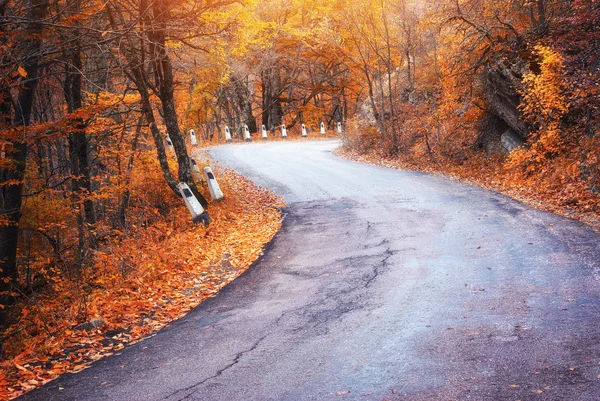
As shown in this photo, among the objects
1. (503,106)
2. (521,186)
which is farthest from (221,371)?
(503,106)

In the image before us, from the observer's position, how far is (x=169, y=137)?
53.5 ft

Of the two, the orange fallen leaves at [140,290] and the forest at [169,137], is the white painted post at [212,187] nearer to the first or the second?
→ the forest at [169,137]

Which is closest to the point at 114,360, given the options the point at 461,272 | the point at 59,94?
the point at 461,272

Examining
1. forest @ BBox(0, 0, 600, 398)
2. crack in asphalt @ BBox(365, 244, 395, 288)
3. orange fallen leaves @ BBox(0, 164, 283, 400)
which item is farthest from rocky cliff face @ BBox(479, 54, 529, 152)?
crack in asphalt @ BBox(365, 244, 395, 288)

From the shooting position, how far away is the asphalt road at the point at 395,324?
454 cm

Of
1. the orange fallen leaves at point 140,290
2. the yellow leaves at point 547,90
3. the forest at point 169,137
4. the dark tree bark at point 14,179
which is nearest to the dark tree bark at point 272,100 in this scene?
the forest at point 169,137

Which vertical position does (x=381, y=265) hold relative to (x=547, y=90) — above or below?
below

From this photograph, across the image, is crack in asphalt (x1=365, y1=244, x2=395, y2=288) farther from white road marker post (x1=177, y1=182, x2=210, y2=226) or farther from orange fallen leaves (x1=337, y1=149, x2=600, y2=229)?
white road marker post (x1=177, y1=182, x2=210, y2=226)

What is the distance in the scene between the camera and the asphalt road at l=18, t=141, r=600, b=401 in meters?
4.54

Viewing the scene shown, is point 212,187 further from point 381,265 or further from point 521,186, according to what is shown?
point 521,186

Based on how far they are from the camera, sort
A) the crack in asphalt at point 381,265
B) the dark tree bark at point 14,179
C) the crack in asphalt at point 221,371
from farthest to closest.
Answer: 1. the dark tree bark at point 14,179
2. the crack in asphalt at point 381,265
3. the crack in asphalt at point 221,371

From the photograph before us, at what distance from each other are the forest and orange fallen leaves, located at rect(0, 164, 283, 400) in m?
0.04

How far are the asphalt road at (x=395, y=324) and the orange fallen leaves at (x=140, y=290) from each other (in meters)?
0.41

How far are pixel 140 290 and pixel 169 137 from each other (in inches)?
346
